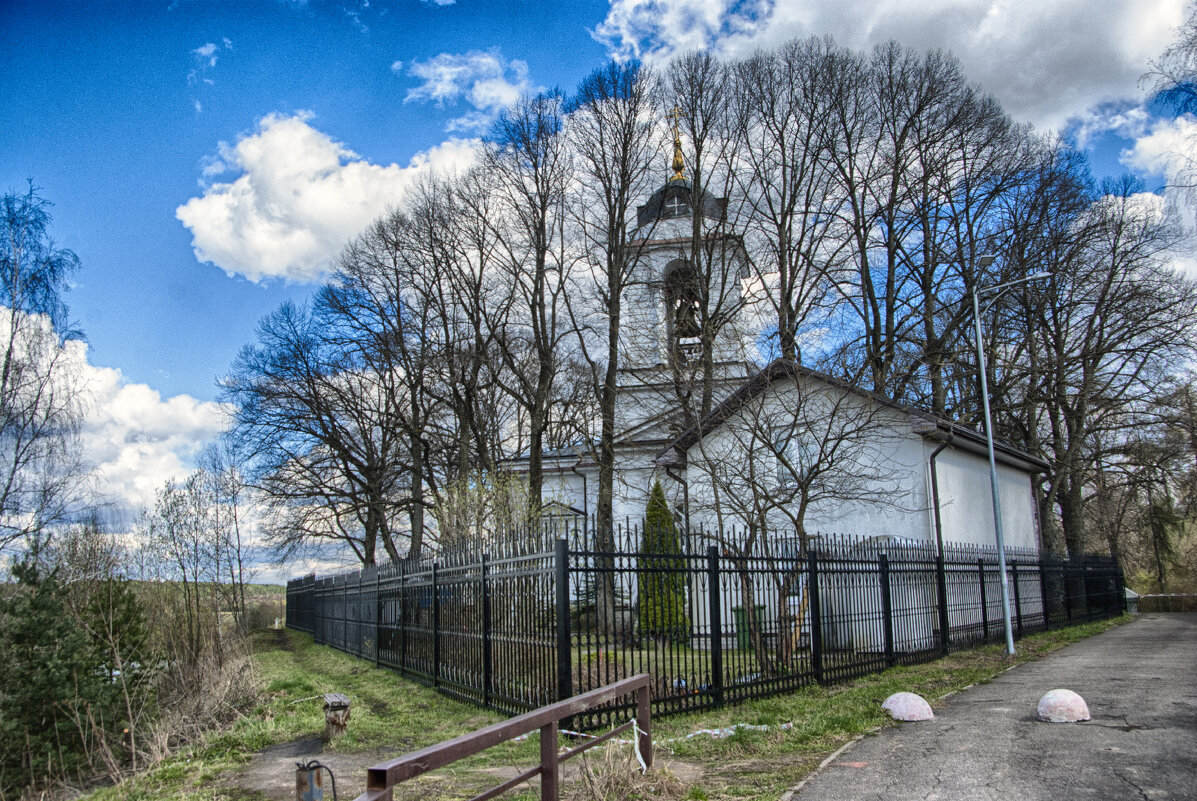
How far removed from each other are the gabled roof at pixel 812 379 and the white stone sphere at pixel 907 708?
20.6ft

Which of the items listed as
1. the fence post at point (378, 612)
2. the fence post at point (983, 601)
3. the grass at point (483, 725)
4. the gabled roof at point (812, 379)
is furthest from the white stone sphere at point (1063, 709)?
the fence post at point (378, 612)

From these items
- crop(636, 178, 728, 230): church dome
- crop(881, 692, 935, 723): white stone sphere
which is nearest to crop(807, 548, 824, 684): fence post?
crop(881, 692, 935, 723): white stone sphere

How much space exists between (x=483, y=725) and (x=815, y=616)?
5242mm

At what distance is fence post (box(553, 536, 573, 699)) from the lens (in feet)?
28.0

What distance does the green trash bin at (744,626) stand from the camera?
10508 millimetres

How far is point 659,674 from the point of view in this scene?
33.9 ft

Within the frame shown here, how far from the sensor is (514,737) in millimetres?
3736

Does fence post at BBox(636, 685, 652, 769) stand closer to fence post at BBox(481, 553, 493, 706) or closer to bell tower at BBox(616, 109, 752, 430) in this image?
fence post at BBox(481, 553, 493, 706)

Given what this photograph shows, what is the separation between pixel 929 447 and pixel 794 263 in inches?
293

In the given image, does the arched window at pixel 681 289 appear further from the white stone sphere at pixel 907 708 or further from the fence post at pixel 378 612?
the white stone sphere at pixel 907 708

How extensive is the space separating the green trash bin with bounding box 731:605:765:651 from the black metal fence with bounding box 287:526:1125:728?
4 cm

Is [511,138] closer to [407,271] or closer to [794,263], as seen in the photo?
[407,271]

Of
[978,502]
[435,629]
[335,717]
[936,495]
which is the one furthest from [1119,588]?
[335,717]

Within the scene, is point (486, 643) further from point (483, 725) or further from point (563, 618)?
point (563, 618)
